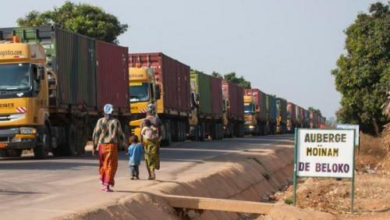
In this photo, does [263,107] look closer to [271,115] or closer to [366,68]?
[271,115]

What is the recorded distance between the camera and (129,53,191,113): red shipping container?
3728 centimetres

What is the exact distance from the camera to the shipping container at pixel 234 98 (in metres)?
59.9

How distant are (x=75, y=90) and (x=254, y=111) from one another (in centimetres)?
4153

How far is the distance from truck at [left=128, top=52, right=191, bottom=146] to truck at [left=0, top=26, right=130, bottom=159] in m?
1.67

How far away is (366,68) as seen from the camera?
3988cm

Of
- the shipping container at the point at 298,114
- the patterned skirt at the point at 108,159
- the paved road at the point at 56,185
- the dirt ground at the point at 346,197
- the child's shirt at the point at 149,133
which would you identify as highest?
the shipping container at the point at 298,114

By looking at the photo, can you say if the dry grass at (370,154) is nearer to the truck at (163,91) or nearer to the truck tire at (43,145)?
the truck at (163,91)

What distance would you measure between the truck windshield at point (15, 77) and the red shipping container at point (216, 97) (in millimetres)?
29985

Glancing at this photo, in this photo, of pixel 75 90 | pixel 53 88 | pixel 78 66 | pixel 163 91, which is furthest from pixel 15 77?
pixel 163 91

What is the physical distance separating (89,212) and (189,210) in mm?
3714

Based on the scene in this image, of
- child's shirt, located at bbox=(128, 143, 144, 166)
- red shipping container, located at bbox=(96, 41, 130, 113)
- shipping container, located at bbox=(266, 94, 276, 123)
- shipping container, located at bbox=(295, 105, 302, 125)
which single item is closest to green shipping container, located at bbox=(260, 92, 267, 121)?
shipping container, located at bbox=(266, 94, 276, 123)

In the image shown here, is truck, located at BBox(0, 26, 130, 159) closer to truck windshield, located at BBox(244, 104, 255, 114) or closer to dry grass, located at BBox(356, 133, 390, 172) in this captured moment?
dry grass, located at BBox(356, 133, 390, 172)

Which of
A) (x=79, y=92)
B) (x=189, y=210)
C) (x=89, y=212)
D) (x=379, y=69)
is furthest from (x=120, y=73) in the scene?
(x=89, y=212)

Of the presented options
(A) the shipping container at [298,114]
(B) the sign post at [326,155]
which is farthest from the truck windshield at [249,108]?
(B) the sign post at [326,155]
